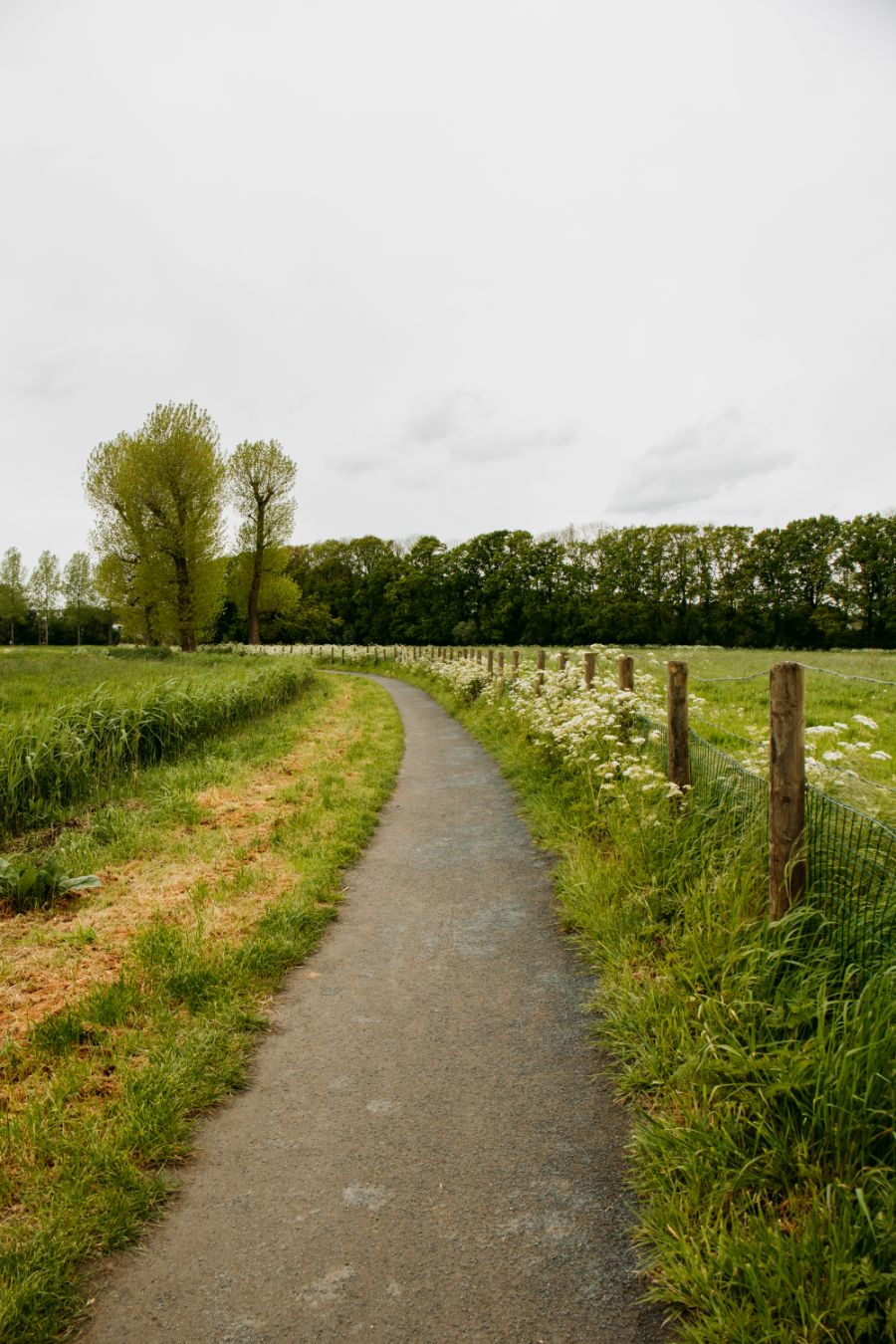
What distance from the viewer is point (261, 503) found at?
44.7 metres

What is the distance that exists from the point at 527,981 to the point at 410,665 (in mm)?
31599

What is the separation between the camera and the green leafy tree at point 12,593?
279ft

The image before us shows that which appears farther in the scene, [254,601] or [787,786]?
[254,601]

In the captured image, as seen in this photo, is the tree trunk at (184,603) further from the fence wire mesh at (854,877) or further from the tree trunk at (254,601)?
the fence wire mesh at (854,877)

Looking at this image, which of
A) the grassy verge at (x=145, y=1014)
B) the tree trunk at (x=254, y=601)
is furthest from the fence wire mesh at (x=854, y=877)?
the tree trunk at (x=254, y=601)

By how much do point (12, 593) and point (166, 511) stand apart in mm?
66152

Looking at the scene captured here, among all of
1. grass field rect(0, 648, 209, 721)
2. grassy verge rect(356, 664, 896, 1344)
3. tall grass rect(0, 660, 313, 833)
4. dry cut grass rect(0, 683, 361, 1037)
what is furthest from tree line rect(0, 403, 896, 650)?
grassy verge rect(356, 664, 896, 1344)

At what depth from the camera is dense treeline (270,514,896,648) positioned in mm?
52281

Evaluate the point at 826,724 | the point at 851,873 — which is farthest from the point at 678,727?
the point at 826,724

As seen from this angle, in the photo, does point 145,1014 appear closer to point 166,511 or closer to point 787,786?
point 787,786

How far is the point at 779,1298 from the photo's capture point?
2035mm

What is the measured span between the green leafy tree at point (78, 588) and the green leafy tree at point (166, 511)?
64.4 meters

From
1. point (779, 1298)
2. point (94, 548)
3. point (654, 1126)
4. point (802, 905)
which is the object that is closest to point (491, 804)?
point (802, 905)

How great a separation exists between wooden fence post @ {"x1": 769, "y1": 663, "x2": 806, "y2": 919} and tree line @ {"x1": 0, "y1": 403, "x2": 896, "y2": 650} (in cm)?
3496
